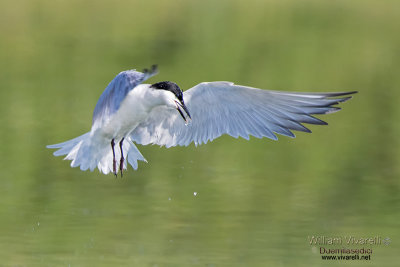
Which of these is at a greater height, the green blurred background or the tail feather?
the tail feather

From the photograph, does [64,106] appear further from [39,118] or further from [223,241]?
[223,241]

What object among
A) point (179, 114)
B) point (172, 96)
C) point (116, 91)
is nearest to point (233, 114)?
point (179, 114)

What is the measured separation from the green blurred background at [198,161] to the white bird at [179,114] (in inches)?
23.3

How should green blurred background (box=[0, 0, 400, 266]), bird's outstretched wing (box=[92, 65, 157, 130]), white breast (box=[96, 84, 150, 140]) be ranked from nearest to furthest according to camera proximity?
bird's outstretched wing (box=[92, 65, 157, 130])
white breast (box=[96, 84, 150, 140])
green blurred background (box=[0, 0, 400, 266])

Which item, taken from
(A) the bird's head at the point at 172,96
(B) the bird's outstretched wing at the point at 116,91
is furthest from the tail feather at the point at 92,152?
(A) the bird's head at the point at 172,96

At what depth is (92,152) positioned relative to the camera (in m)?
6.73

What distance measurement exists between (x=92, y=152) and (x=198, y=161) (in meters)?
2.56

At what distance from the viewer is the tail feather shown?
669 centimetres

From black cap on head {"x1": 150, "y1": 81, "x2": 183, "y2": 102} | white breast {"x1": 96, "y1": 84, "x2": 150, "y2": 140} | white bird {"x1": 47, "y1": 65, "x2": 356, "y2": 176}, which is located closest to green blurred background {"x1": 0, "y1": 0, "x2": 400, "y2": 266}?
white bird {"x1": 47, "y1": 65, "x2": 356, "y2": 176}

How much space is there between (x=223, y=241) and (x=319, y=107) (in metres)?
1.20

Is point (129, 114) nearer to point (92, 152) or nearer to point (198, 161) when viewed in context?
point (92, 152)

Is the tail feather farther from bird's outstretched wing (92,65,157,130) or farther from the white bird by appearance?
bird's outstretched wing (92,65,157,130)

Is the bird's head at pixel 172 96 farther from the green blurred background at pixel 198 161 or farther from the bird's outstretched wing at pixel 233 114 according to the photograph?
the green blurred background at pixel 198 161

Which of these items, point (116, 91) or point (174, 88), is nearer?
point (116, 91)
